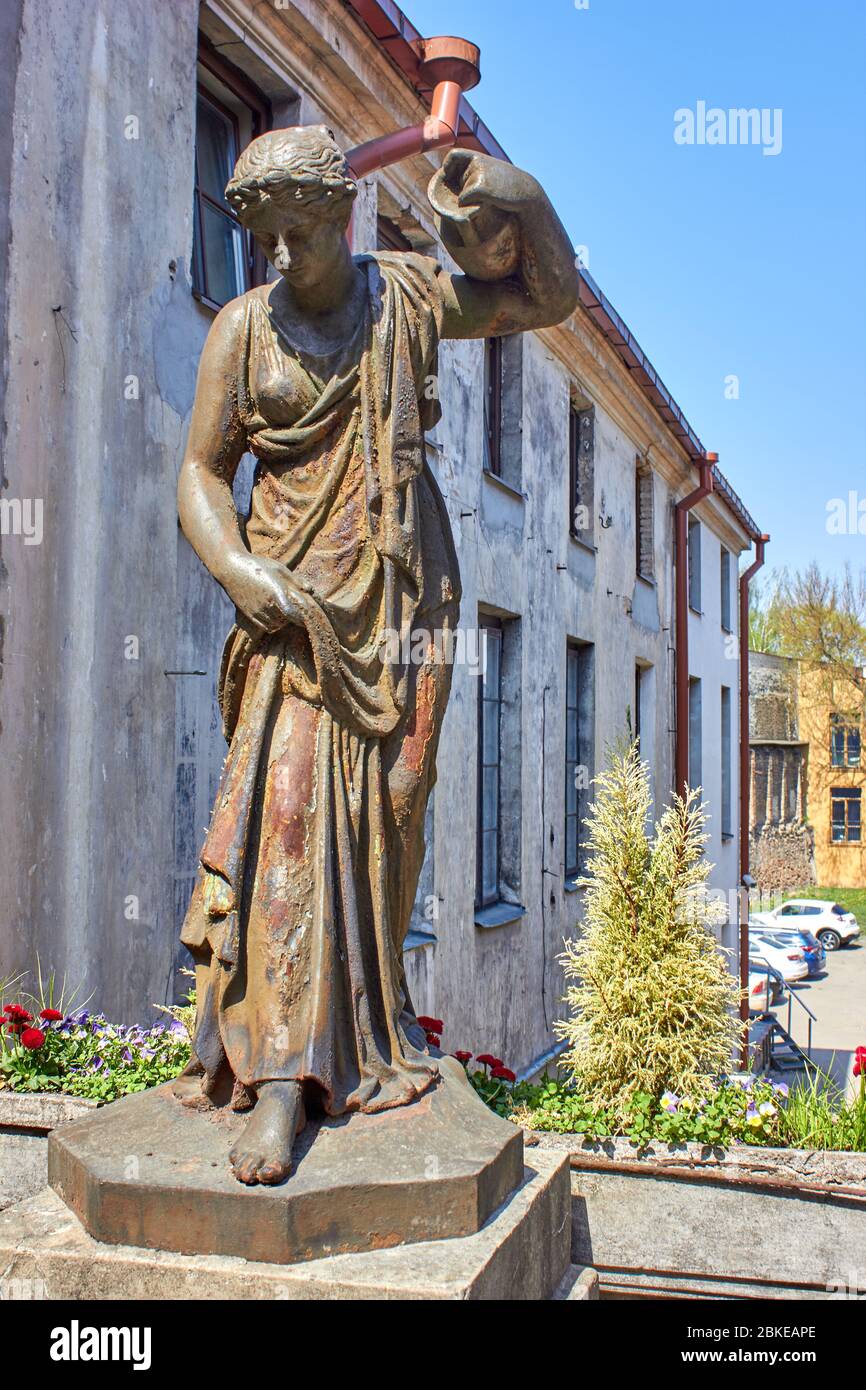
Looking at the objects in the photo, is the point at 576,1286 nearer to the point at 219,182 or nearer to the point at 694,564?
the point at 219,182

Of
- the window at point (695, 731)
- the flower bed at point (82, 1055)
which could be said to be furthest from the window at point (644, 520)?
the flower bed at point (82, 1055)

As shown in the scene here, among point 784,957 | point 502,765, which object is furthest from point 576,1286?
point 784,957

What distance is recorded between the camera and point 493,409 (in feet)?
36.1

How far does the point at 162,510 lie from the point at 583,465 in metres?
8.29

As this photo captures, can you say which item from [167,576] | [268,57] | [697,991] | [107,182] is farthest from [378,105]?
[697,991]

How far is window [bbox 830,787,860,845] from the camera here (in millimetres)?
35062

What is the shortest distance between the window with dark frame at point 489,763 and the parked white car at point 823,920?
56.6 ft

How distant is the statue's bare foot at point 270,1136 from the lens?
232cm

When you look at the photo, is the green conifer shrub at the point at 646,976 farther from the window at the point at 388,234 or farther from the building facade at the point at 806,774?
the building facade at the point at 806,774

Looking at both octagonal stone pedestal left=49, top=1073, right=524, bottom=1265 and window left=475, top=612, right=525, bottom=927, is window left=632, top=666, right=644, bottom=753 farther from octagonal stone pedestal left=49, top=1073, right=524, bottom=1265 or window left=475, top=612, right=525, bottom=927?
octagonal stone pedestal left=49, top=1073, right=524, bottom=1265

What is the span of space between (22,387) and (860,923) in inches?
1142

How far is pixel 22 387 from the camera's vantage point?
16.0 ft

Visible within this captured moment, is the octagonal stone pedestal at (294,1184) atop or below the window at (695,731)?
below
